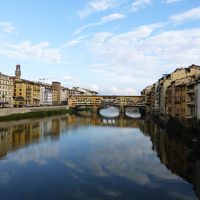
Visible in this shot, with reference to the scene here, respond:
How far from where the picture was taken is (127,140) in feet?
135

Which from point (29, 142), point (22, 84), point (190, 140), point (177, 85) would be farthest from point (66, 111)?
point (190, 140)

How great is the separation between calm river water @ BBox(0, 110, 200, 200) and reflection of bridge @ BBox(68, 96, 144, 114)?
6849 centimetres

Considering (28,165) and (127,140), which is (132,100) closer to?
(127,140)

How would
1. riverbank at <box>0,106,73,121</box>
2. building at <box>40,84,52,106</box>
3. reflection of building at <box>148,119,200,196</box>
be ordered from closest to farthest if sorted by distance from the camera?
reflection of building at <box>148,119,200,196</box> < riverbank at <box>0,106,73,121</box> < building at <box>40,84,52,106</box>

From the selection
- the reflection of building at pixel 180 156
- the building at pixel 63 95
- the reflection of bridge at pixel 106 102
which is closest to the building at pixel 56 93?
the building at pixel 63 95

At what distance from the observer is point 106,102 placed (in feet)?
357

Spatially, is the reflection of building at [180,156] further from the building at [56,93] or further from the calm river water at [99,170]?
the building at [56,93]

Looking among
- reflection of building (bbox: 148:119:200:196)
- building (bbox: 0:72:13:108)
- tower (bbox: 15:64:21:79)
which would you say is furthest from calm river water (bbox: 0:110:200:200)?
tower (bbox: 15:64:21:79)

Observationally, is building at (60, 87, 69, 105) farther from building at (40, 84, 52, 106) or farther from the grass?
the grass

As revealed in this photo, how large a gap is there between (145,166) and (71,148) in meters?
10.2

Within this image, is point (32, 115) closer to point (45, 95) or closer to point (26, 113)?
point (26, 113)

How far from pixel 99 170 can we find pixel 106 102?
85.2 metres

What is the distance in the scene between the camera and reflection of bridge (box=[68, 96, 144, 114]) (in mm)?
105887

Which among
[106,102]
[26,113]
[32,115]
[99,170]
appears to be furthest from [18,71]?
[99,170]
